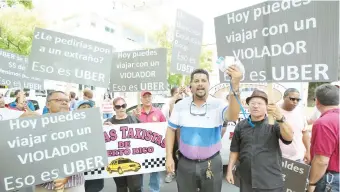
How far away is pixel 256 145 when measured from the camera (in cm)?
308

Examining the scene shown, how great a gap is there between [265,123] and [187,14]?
10.7ft

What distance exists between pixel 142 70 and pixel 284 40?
3.14m

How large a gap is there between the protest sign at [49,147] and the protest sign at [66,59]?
1.29m

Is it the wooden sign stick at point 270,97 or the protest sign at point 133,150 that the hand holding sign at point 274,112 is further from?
the protest sign at point 133,150

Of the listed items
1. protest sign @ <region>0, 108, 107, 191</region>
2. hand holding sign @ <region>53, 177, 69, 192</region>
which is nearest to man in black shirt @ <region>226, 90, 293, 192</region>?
protest sign @ <region>0, 108, 107, 191</region>

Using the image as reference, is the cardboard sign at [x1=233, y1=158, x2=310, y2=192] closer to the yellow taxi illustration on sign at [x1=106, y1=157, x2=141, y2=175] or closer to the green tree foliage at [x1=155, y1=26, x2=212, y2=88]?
the yellow taxi illustration on sign at [x1=106, y1=157, x2=141, y2=175]

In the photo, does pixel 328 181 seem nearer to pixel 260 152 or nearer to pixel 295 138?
pixel 260 152

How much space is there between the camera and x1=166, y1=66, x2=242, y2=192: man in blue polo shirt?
320cm

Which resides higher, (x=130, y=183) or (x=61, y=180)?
(x=61, y=180)

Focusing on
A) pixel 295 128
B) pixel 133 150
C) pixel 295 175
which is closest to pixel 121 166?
pixel 133 150

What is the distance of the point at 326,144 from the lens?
2730mm

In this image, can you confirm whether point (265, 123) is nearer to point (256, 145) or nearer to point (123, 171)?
point (256, 145)

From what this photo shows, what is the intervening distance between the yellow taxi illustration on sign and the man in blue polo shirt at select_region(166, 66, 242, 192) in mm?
1496

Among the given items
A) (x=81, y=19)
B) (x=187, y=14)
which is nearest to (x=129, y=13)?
(x=81, y=19)
